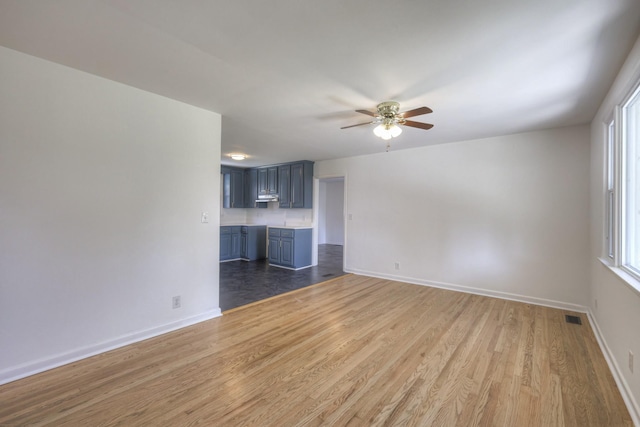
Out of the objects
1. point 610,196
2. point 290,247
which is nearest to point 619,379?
point 610,196

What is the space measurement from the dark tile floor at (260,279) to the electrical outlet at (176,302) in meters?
0.64

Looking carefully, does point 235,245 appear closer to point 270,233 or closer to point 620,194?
point 270,233

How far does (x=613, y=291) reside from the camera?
87.7 inches

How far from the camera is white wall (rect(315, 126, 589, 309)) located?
11.5 ft

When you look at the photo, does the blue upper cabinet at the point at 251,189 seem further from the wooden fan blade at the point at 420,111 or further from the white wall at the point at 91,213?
the wooden fan blade at the point at 420,111

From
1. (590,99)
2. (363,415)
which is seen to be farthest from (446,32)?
(363,415)

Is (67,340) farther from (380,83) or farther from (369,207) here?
(369,207)

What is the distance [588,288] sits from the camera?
3381mm

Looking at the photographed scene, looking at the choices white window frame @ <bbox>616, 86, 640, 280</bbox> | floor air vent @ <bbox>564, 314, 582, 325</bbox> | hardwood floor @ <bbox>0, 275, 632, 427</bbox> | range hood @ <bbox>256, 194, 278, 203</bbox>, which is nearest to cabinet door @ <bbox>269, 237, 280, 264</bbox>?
range hood @ <bbox>256, 194, 278, 203</bbox>

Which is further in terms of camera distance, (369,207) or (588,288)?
(369,207)

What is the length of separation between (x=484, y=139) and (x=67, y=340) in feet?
17.1

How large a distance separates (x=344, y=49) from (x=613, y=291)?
282cm

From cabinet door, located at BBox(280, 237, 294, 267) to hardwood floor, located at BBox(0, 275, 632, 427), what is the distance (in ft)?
8.53

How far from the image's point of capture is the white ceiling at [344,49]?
4.96ft
